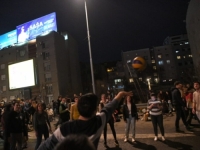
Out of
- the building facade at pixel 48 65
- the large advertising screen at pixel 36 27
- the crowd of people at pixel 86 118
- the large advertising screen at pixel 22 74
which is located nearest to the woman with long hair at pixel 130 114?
the crowd of people at pixel 86 118

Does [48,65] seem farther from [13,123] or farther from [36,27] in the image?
[13,123]

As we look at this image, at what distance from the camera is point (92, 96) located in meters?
2.66

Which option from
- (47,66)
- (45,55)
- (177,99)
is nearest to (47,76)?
(47,66)

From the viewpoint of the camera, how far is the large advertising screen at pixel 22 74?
25844 millimetres

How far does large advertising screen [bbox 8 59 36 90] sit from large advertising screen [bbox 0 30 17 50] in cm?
3465

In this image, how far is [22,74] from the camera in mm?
26406

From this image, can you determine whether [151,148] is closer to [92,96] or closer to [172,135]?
[172,135]

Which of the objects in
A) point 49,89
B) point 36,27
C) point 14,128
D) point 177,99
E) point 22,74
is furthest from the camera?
point 36,27

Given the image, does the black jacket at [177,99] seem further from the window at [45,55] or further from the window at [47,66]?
the window at [45,55]

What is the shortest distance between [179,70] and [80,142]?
8094cm

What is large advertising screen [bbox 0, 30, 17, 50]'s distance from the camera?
59.0 meters

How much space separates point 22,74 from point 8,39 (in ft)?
129

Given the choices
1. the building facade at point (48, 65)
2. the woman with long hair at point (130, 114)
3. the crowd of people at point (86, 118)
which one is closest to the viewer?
the crowd of people at point (86, 118)

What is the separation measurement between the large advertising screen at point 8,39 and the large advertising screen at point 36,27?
8.95 ft
